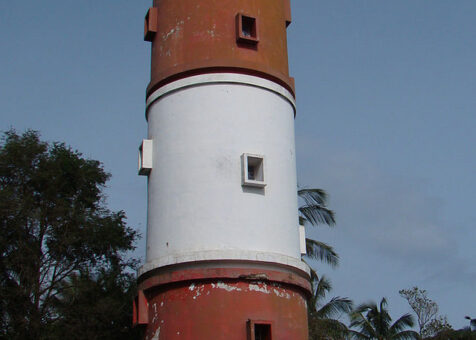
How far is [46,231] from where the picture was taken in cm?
1797

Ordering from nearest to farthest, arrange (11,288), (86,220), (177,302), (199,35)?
(177,302)
(199,35)
(11,288)
(86,220)

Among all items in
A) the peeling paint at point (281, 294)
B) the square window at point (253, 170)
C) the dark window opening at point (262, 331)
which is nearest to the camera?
the dark window opening at point (262, 331)

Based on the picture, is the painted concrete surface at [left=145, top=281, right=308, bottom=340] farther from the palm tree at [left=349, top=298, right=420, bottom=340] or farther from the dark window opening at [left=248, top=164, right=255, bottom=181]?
the palm tree at [left=349, top=298, right=420, bottom=340]

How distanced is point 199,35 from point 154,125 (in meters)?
2.22

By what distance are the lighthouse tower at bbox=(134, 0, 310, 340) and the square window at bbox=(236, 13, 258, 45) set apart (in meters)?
0.03

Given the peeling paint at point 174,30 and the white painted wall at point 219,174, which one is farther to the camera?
the peeling paint at point 174,30

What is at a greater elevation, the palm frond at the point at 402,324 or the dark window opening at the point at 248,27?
the dark window opening at the point at 248,27

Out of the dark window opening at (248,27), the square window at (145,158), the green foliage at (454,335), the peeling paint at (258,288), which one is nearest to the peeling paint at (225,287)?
the peeling paint at (258,288)

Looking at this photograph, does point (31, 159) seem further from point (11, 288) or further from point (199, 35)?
point (199, 35)

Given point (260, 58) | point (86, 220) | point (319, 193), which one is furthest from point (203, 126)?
point (319, 193)

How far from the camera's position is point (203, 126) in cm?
1423

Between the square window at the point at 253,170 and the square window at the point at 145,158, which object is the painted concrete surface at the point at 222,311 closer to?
the square window at the point at 253,170

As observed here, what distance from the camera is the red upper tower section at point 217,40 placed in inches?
586

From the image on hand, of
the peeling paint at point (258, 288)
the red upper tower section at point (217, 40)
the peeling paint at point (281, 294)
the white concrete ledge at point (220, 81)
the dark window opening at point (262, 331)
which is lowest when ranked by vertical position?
the dark window opening at point (262, 331)
